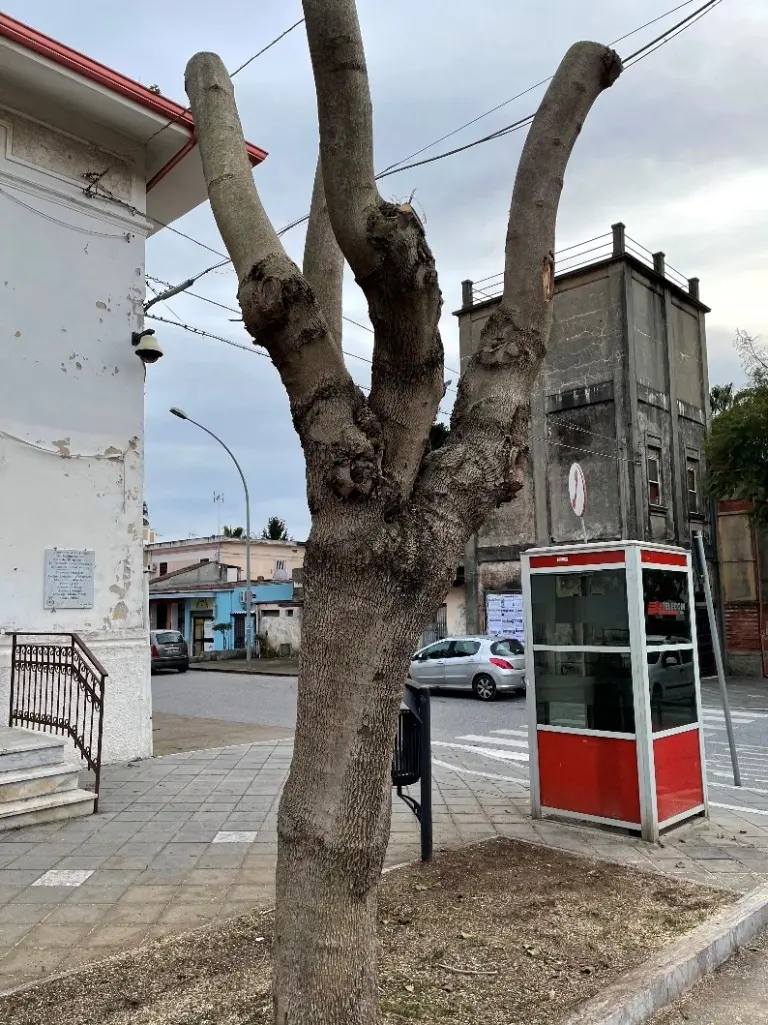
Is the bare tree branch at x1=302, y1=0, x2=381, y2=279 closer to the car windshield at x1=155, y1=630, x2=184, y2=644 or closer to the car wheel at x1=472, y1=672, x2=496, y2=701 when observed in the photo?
the car wheel at x1=472, y1=672, x2=496, y2=701

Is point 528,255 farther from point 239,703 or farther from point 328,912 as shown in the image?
point 239,703

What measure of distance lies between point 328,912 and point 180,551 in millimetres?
52554

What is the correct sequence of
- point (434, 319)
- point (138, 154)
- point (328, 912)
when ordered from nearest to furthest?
1. point (328, 912)
2. point (434, 319)
3. point (138, 154)

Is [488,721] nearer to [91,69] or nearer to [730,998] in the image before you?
[730,998]

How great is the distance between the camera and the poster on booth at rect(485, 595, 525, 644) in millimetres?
24656

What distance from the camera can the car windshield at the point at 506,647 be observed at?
58.7ft

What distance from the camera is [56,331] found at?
9.49 metres

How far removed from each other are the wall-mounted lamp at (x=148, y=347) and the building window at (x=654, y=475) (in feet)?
56.3

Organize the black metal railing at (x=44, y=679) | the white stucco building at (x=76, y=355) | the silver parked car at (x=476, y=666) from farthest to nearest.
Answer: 1. the silver parked car at (x=476, y=666)
2. the white stucco building at (x=76, y=355)
3. the black metal railing at (x=44, y=679)

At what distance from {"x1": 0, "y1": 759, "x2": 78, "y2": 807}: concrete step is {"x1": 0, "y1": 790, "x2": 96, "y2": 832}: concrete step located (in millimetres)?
47

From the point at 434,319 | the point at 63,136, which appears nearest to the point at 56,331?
the point at 63,136

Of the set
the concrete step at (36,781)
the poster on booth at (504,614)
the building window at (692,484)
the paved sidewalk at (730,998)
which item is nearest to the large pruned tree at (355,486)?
the paved sidewalk at (730,998)

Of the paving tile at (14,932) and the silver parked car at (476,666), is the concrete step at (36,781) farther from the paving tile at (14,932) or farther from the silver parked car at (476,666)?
the silver parked car at (476,666)

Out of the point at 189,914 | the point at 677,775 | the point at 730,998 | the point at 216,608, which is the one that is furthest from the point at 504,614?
the point at 730,998
